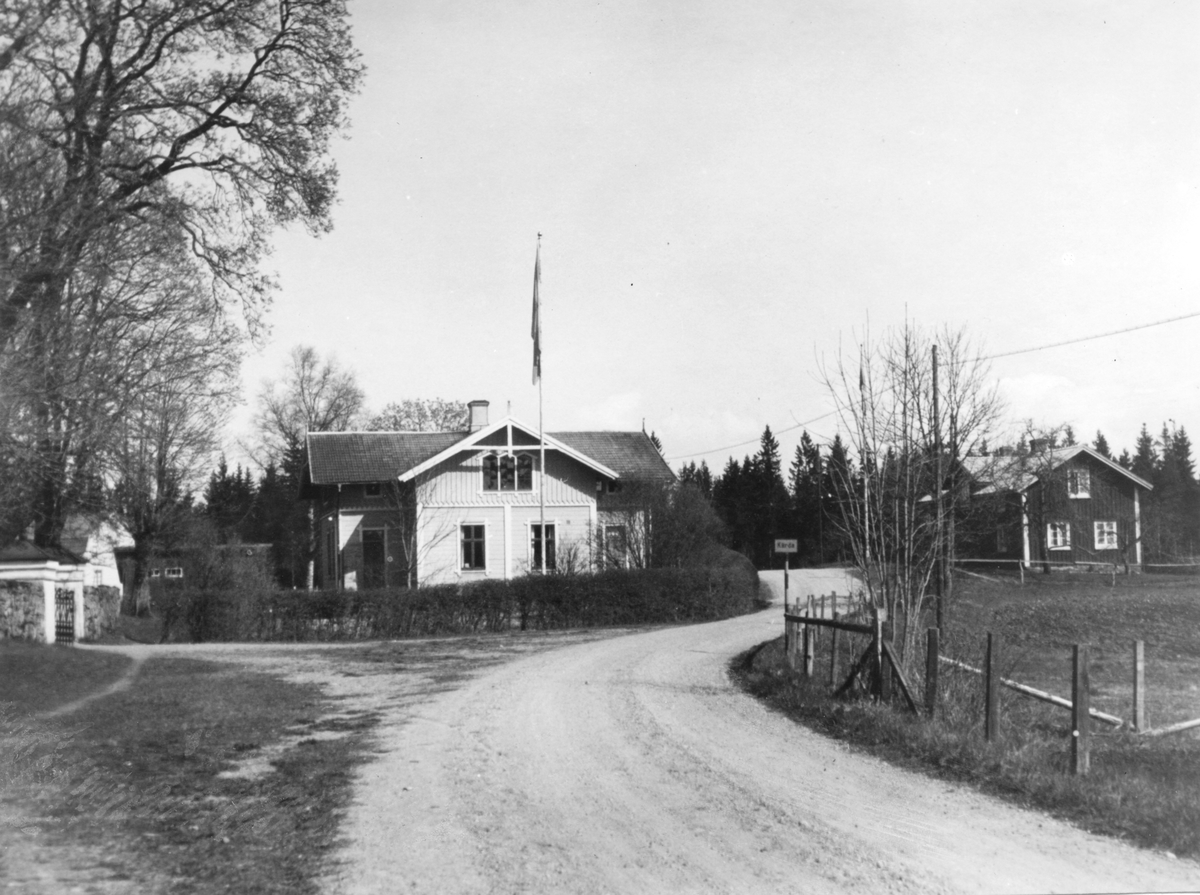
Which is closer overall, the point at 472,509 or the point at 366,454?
the point at 472,509

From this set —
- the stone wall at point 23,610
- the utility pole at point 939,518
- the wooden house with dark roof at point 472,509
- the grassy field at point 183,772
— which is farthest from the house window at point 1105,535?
the stone wall at point 23,610

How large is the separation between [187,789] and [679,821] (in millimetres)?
4072

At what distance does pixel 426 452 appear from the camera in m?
38.9

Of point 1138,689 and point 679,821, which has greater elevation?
A: point 1138,689

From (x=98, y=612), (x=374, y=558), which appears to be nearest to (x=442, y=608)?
(x=98, y=612)

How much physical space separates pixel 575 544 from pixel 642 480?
324cm

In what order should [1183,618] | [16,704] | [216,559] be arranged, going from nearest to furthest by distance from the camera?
[16,704]
[1183,618]
[216,559]

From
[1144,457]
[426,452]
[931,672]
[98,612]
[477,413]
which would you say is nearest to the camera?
[931,672]

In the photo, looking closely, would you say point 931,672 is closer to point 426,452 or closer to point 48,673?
point 48,673

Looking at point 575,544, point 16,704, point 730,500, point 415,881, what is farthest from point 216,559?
point 730,500

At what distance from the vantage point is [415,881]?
6.13 metres

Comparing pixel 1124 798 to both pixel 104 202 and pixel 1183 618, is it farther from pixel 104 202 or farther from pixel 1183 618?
pixel 1183 618

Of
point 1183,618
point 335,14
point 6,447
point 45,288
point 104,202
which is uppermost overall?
point 335,14

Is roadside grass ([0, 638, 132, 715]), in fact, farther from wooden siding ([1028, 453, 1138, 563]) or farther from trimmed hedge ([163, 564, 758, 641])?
wooden siding ([1028, 453, 1138, 563])
